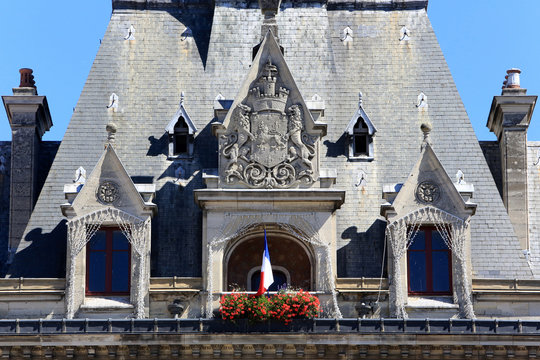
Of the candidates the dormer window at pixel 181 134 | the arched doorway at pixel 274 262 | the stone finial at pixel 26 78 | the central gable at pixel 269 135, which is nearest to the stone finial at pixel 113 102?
the dormer window at pixel 181 134

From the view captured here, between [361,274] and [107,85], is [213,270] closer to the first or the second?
[361,274]

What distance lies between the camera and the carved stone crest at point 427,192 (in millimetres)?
70875

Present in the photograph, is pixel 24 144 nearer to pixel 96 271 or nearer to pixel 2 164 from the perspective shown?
pixel 2 164

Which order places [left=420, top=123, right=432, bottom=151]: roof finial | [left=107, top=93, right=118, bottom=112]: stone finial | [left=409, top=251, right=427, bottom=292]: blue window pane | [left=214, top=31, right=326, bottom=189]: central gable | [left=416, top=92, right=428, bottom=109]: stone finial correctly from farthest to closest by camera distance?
1. [left=416, top=92, right=428, bottom=109]: stone finial
2. [left=107, top=93, right=118, bottom=112]: stone finial
3. [left=420, top=123, right=432, bottom=151]: roof finial
4. [left=214, top=31, right=326, bottom=189]: central gable
5. [left=409, top=251, right=427, bottom=292]: blue window pane

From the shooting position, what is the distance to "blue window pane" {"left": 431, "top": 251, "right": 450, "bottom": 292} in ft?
231

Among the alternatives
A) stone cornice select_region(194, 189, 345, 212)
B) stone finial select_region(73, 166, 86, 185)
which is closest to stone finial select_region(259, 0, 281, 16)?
stone cornice select_region(194, 189, 345, 212)

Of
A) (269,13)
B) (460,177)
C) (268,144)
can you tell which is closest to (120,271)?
(268,144)

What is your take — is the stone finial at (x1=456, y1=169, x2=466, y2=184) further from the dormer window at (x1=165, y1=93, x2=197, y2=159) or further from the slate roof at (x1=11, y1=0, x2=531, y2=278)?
the dormer window at (x1=165, y1=93, x2=197, y2=159)

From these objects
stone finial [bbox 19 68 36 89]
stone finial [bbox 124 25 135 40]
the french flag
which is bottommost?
the french flag

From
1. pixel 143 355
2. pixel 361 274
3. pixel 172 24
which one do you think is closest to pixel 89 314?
pixel 143 355

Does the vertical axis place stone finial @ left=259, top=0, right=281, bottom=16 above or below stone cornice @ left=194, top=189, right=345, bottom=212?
above

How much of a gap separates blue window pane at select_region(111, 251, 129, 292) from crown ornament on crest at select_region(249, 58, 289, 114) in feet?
24.2

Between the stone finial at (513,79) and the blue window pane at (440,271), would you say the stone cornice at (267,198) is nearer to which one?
the blue window pane at (440,271)

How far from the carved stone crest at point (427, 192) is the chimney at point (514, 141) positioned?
617 centimetres
